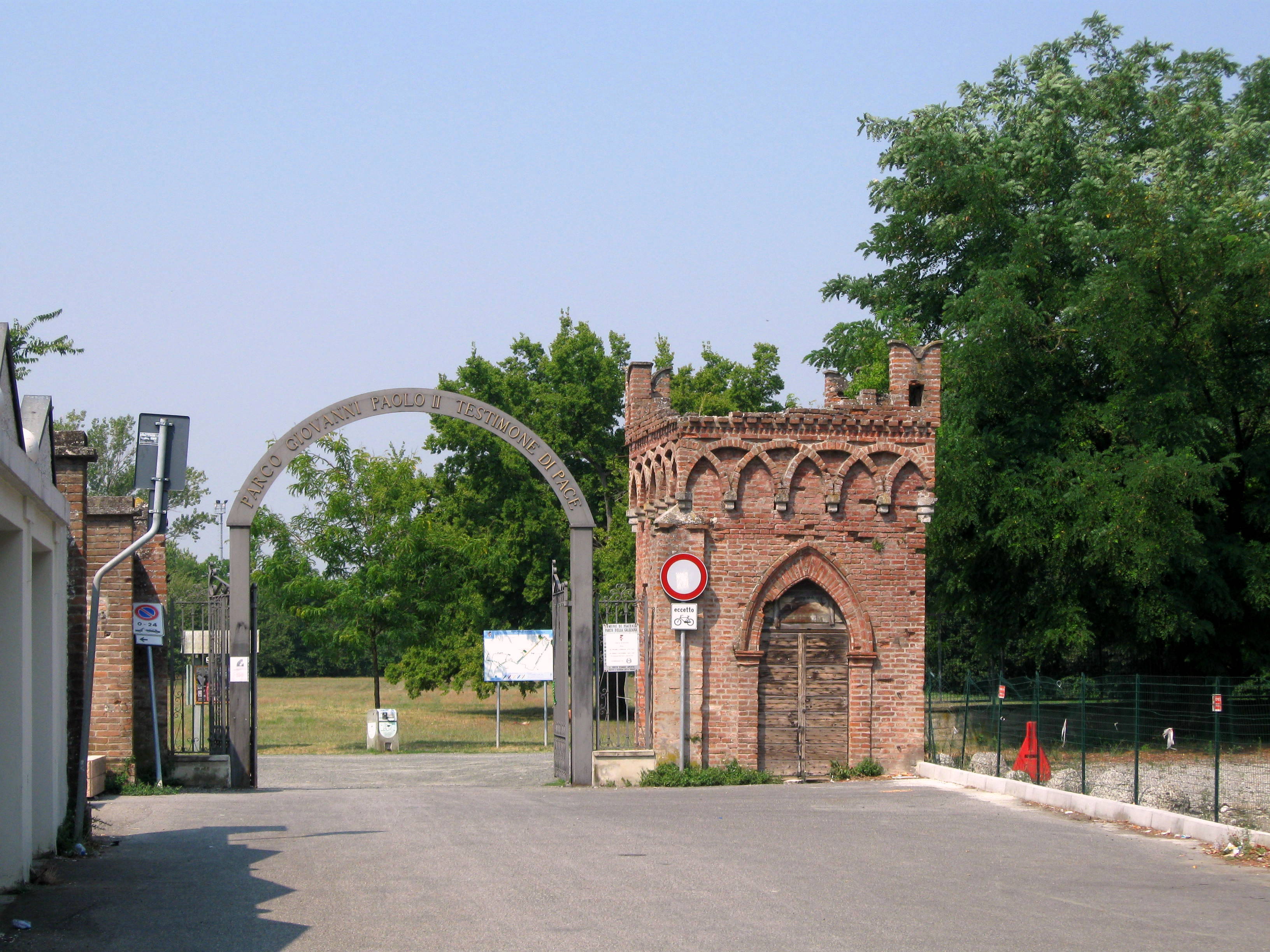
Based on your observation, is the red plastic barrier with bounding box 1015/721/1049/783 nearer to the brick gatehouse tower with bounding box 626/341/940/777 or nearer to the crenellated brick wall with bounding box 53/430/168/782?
the brick gatehouse tower with bounding box 626/341/940/777

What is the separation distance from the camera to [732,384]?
46.4m

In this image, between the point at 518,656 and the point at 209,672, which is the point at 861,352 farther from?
the point at 209,672

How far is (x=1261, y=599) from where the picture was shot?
2453cm

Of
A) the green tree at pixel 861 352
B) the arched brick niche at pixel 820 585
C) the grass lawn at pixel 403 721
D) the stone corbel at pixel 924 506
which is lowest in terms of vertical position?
the grass lawn at pixel 403 721

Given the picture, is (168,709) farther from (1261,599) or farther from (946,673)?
(946,673)

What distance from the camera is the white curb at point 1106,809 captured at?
12273 mm

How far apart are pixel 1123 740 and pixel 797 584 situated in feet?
15.8

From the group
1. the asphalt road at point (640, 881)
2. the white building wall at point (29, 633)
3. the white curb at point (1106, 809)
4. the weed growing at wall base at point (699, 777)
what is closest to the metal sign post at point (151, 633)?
the asphalt road at point (640, 881)

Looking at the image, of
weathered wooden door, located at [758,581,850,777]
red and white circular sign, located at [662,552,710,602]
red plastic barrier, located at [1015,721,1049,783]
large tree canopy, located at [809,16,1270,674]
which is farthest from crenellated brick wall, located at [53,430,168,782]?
large tree canopy, located at [809,16,1270,674]

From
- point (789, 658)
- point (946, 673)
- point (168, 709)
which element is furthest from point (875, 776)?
point (946, 673)

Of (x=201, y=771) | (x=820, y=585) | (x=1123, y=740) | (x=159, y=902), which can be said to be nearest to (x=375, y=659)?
(x=201, y=771)

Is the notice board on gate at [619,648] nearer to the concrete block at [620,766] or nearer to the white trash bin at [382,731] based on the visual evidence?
the concrete block at [620,766]

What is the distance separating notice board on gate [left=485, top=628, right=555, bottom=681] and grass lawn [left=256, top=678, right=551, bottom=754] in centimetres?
236

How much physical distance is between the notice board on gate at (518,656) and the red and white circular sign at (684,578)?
32.4 ft
